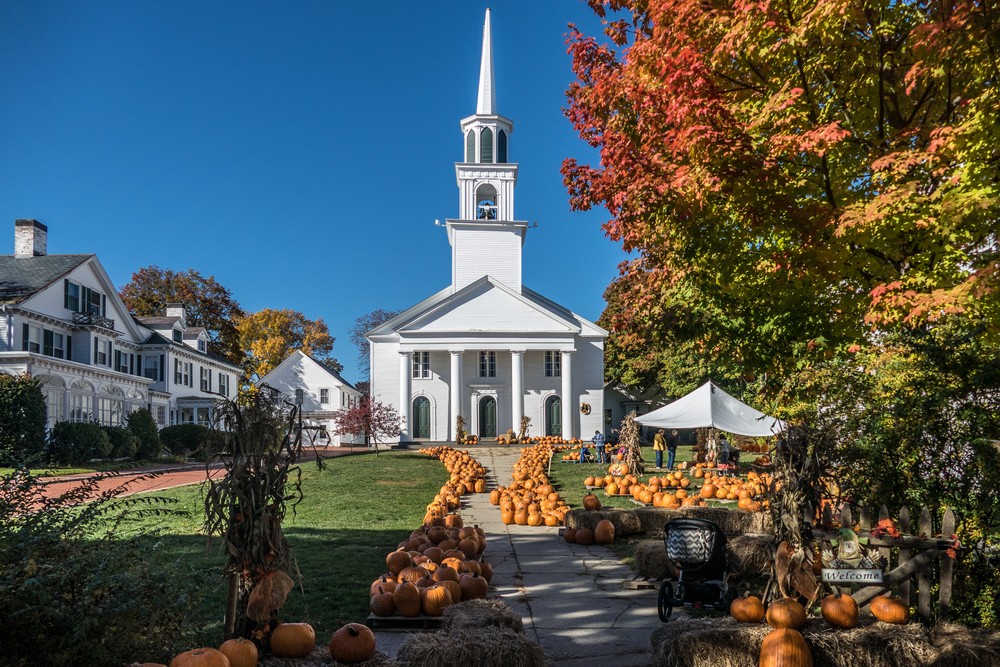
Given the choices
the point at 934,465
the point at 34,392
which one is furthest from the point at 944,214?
the point at 34,392

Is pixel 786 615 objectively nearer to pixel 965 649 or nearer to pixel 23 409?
pixel 965 649

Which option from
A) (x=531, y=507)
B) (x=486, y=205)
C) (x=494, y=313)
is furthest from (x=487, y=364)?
(x=531, y=507)

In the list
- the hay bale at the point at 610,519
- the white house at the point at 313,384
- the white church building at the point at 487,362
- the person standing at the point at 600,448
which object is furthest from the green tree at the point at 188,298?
the hay bale at the point at 610,519

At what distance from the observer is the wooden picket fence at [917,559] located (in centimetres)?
528

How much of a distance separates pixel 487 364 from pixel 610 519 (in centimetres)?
3281

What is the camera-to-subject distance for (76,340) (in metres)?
35.3

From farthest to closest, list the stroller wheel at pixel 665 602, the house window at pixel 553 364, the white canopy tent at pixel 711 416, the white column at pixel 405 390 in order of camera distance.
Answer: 1. the house window at pixel 553 364
2. the white column at pixel 405 390
3. the white canopy tent at pixel 711 416
4. the stroller wheel at pixel 665 602

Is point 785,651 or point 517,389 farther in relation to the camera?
point 517,389

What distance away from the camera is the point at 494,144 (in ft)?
154

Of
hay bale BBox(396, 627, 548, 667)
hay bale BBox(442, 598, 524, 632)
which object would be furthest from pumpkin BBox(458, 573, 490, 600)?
hay bale BBox(396, 627, 548, 667)

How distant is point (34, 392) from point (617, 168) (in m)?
25.4

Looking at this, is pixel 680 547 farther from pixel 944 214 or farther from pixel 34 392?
pixel 34 392

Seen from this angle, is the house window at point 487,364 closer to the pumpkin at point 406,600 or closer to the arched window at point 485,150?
the arched window at point 485,150

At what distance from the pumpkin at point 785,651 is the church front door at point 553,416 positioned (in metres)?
38.2
